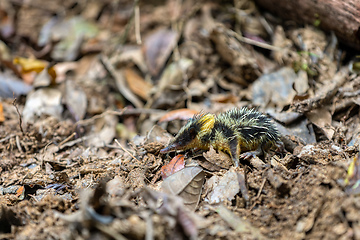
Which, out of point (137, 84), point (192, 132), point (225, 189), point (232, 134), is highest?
point (232, 134)

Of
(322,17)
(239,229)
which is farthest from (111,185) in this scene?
(322,17)

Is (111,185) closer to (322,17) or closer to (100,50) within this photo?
(322,17)

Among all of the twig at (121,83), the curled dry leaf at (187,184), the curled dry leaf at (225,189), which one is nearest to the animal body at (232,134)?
the curled dry leaf at (225,189)

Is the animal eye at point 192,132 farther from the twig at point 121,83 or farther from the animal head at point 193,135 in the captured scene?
the twig at point 121,83

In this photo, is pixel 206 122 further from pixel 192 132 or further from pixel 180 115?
pixel 180 115

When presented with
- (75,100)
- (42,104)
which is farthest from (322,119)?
(42,104)

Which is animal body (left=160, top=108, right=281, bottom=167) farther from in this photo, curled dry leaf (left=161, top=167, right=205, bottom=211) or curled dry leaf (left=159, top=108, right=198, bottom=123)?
curled dry leaf (left=159, top=108, right=198, bottom=123)
